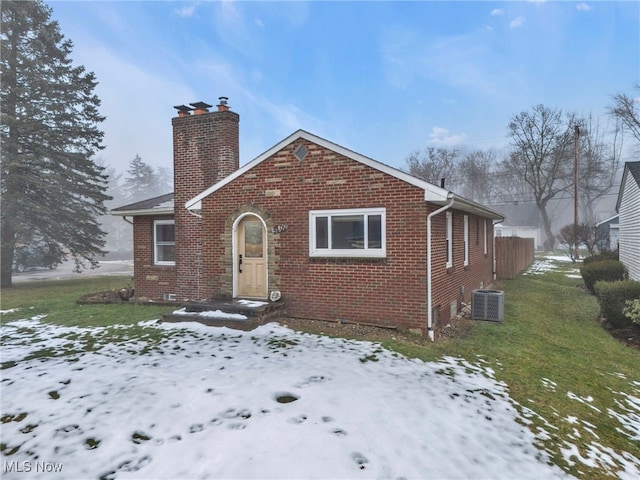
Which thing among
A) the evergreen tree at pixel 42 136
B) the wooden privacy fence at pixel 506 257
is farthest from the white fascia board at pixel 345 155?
the wooden privacy fence at pixel 506 257

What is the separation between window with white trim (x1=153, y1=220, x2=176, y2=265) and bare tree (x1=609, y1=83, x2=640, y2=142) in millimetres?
43805

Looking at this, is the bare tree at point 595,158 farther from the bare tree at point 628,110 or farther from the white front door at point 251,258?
the white front door at point 251,258

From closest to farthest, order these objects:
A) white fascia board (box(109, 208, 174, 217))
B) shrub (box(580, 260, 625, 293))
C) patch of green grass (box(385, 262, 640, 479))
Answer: patch of green grass (box(385, 262, 640, 479))
white fascia board (box(109, 208, 174, 217))
shrub (box(580, 260, 625, 293))

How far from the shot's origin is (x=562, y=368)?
6.57 m

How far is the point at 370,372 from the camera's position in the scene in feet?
18.5

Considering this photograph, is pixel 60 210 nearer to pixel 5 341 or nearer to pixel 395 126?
pixel 5 341

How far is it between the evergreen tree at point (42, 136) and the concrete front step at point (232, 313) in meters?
13.4

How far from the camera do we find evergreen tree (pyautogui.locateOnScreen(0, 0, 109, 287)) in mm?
18016

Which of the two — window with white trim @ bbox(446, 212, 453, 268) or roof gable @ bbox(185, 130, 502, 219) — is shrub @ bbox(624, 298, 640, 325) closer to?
window with white trim @ bbox(446, 212, 453, 268)

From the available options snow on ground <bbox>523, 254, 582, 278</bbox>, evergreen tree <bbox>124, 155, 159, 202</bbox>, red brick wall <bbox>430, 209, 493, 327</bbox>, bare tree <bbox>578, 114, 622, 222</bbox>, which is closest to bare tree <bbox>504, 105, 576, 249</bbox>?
bare tree <bbox>578, 114, 622, 222</bbox>

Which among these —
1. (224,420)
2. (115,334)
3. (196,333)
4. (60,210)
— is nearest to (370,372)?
(224,420)

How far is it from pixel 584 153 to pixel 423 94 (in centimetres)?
3582

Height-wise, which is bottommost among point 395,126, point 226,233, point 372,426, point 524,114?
point 372,426

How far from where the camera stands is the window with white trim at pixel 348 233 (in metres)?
8.22
